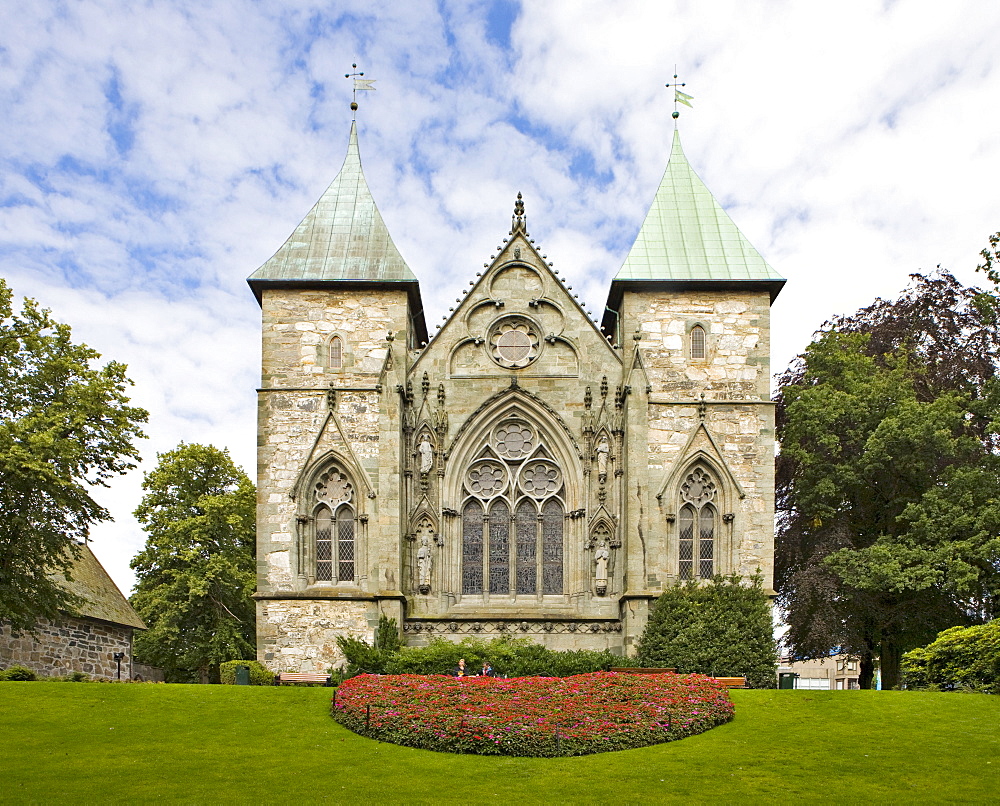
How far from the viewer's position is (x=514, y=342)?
1266 inches

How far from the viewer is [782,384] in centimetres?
3706

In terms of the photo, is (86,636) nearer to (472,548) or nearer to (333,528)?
(333,528)

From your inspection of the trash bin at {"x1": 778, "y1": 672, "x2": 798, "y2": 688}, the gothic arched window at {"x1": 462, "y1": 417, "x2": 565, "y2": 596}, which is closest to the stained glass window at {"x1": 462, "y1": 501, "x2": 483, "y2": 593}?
the gothic arched window at {"x1": 462, "y1": 417, "x2": 565, "y2": 596}

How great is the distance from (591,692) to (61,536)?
1391 cm

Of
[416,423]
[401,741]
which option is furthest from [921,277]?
[401,741]

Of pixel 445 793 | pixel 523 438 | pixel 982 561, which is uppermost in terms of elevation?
pixel 523 438

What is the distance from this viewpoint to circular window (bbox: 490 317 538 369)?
3200cm

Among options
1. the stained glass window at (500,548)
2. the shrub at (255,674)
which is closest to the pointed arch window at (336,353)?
the stained glass window at (500,548)

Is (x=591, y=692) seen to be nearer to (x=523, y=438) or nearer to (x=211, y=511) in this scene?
(x=523, y=438)

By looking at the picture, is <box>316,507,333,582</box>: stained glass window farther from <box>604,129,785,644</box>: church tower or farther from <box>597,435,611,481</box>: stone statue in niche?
<box>604,129,785,644</box>: church tower

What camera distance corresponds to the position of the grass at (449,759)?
639 inches

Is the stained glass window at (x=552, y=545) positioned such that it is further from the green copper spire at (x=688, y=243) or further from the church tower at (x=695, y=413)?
the green copper spire at (x=688, y=243)

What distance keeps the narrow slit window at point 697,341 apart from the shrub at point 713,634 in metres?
6.26

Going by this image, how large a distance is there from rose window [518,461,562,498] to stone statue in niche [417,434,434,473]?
2.49 m
